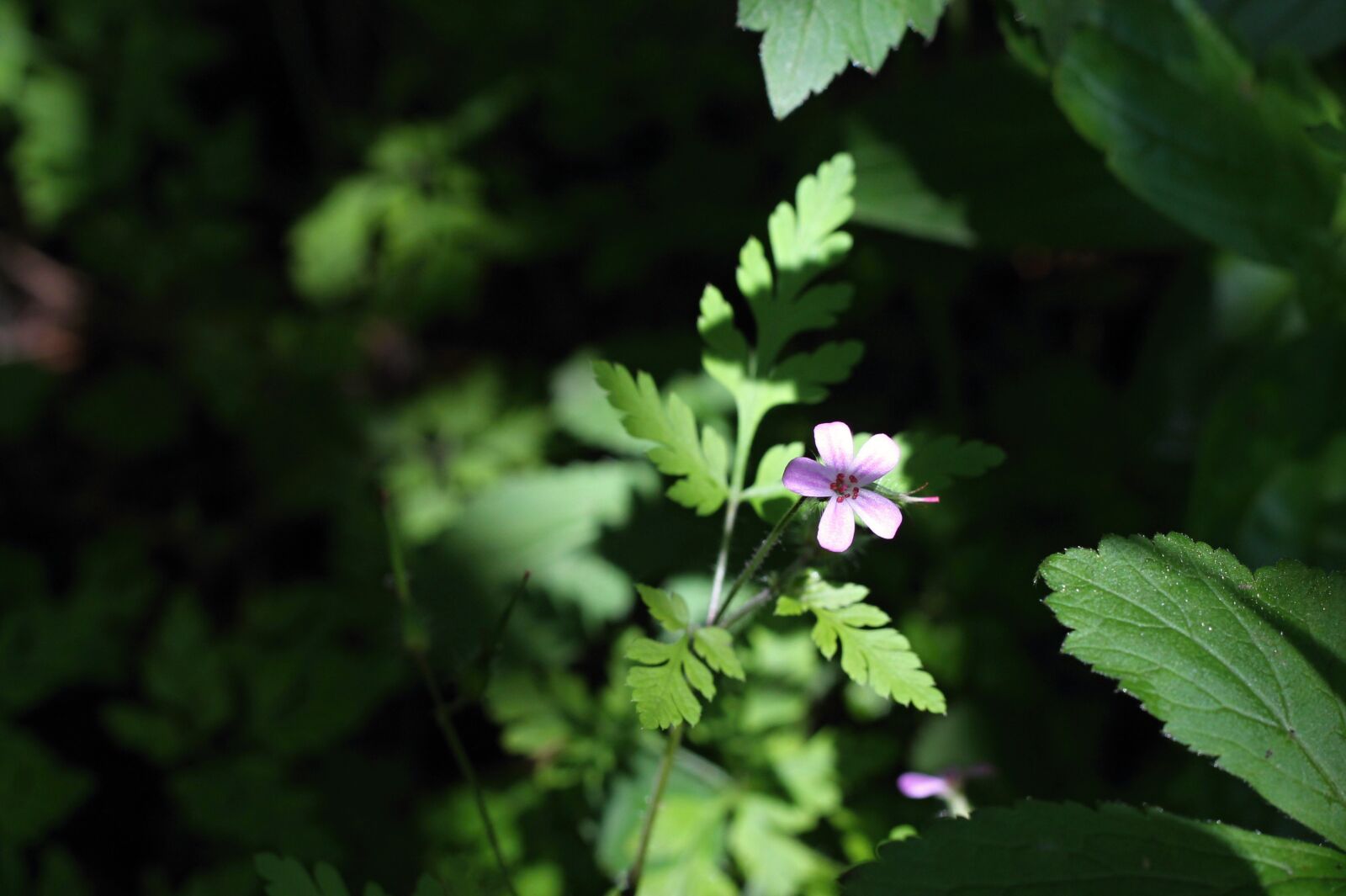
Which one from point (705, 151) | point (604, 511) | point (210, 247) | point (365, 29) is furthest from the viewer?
point (365, 29)

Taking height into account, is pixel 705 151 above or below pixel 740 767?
above

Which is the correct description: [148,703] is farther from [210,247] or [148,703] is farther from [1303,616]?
[1303,616]

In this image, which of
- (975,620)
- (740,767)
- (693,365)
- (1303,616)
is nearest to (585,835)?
(740,767)

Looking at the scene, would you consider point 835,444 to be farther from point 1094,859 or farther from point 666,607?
point 1094,859

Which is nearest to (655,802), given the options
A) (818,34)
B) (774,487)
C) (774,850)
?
(774,487)

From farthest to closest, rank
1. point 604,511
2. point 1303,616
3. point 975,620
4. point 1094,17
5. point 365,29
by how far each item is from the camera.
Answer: point 365,29
point 604,511
point 975,620
point 1094,17
point 1303,616

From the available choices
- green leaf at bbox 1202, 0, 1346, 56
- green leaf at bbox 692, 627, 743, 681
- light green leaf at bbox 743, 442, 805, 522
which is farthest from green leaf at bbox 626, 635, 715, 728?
green leaf at bbox 1202, 0, 1346, 56

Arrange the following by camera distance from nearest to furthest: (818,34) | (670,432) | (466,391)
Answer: (670,432)
(818,34)
(466,391)
